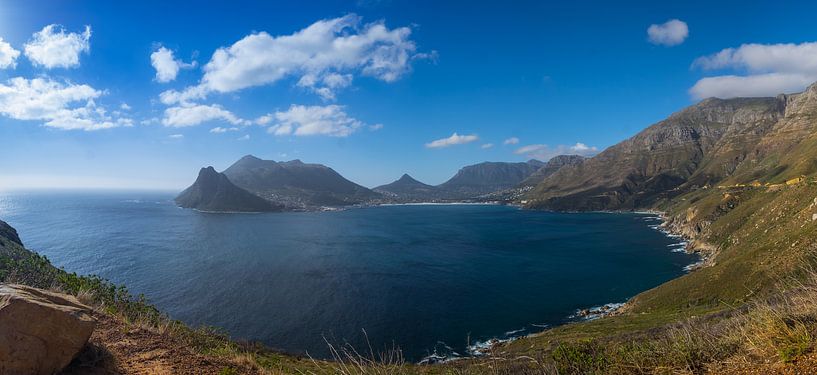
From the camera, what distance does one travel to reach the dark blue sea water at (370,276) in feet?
182

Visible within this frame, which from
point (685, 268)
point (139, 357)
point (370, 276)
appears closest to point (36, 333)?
point (139, 357)

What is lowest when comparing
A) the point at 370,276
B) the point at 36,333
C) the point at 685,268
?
the point at 685,268

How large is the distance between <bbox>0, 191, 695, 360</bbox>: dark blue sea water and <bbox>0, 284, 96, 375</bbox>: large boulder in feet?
133

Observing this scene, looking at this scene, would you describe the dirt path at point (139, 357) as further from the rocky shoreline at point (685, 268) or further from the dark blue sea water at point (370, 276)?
the dark blue sea water at point (370, 276)

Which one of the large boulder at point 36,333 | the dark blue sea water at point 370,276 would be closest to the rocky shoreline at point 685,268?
the dark blue sea water at point 370,276

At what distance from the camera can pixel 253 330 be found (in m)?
53.3

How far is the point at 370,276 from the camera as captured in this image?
85.1m

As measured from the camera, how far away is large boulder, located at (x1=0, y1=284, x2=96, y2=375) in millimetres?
8094

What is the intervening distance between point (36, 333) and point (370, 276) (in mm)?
78539

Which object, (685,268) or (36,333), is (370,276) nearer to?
(685,268)

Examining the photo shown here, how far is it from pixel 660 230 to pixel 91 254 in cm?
19438

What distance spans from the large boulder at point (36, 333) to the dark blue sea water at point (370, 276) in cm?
4050

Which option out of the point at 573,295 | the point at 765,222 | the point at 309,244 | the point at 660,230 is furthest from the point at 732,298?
the point at 660,230

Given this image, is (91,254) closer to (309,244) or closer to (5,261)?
(309,244)
